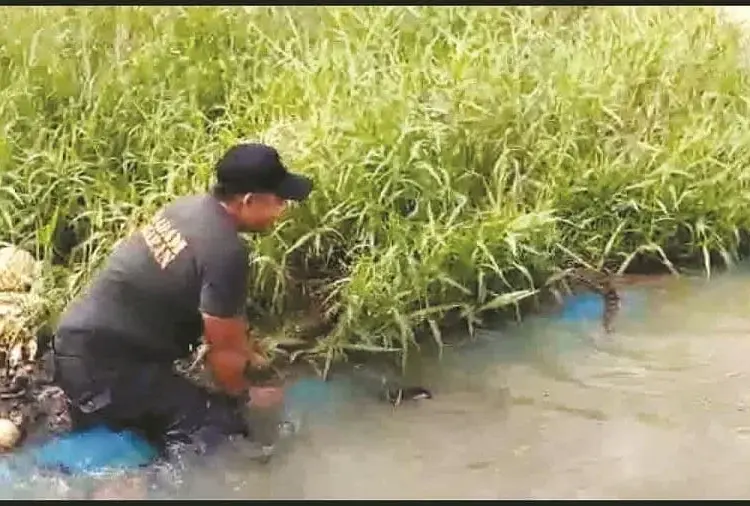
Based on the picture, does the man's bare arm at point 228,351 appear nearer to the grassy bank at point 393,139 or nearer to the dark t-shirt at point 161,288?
the dark t-shirt at point 161,288

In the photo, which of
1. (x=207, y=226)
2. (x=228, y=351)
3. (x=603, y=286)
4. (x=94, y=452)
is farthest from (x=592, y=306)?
(x=94, y=452)

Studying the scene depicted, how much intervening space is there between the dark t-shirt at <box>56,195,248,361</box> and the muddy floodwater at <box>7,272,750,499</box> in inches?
18.4

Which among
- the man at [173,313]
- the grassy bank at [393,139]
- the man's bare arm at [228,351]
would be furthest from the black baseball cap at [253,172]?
the grassy bank at [393,139]

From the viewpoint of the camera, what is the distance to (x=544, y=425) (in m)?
4.09

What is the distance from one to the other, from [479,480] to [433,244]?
120cm

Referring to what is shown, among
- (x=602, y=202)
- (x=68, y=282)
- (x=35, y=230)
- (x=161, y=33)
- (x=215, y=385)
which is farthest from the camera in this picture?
(x=161, y=33)

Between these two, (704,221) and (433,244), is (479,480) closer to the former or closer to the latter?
(433,244)

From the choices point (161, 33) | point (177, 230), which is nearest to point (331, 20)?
point (161, 33)

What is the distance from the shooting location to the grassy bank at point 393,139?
4691mm

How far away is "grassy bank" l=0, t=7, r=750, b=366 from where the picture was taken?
4.69 metres

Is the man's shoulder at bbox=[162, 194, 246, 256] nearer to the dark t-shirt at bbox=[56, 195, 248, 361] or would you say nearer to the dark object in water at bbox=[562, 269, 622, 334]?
the dark t-shirt at bbox=[56, 195, 248, 361]

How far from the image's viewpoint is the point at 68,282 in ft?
14.8

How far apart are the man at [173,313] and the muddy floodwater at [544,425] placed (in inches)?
10.2

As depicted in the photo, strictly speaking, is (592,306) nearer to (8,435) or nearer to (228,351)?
(228,351)
